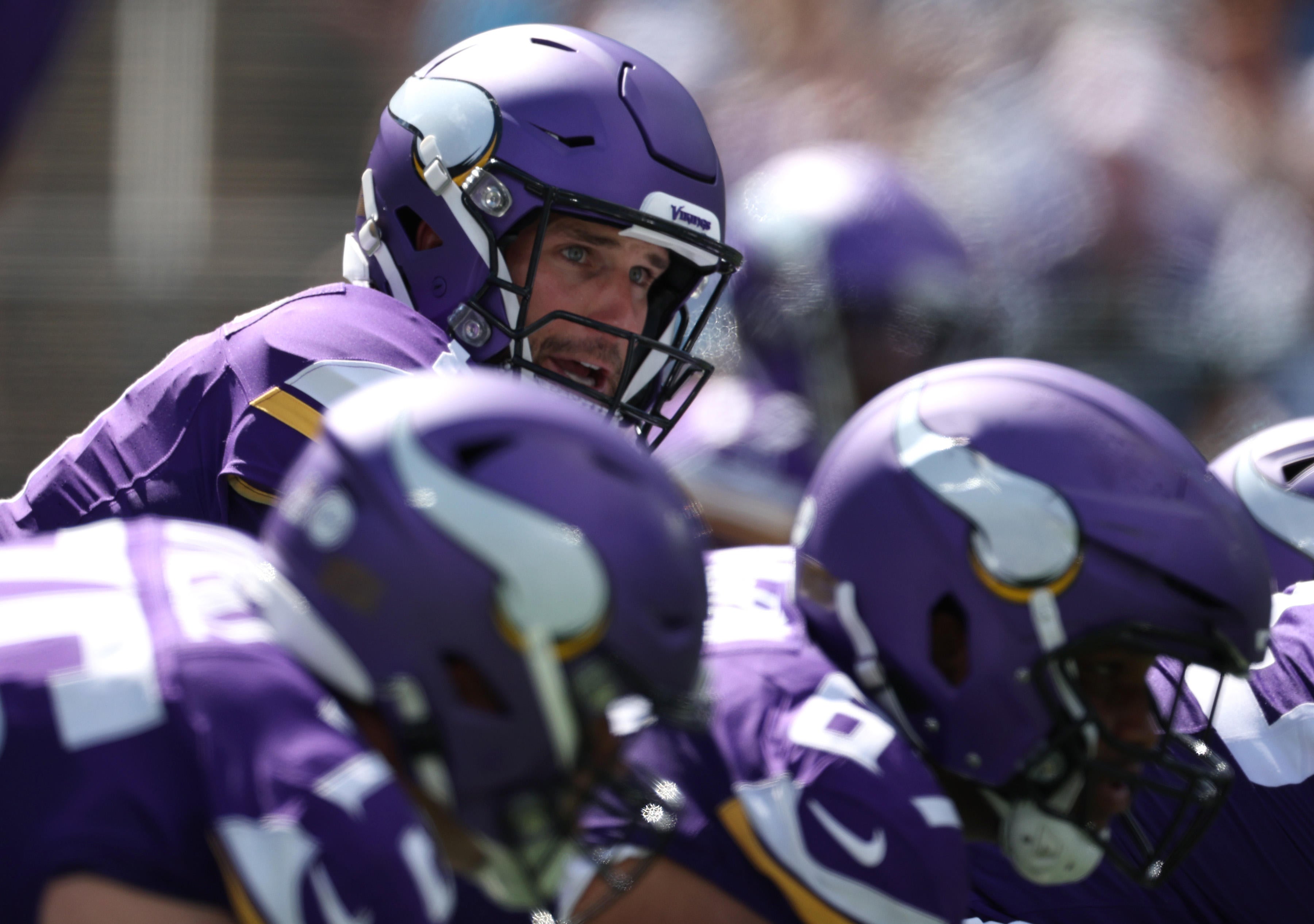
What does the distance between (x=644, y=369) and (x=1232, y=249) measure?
400 centimetres

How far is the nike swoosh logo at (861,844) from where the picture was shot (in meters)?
1.69

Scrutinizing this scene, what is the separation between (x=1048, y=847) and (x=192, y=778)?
0.98m

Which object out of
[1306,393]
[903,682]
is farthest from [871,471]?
[1306,393]

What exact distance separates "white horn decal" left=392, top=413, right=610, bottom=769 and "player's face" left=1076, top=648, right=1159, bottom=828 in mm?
703

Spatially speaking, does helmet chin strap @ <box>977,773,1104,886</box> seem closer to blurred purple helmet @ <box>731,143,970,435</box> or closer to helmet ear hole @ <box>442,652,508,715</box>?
helmet ear hole @ <box>442,652,508,715</box>

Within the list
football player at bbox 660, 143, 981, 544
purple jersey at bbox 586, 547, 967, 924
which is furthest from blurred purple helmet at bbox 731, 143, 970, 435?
purple jersey at bbox 586, 547, 967, 924

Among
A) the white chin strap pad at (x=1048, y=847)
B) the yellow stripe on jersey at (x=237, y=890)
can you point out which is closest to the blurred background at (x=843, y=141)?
the white chin strap pad at (x=1048, y=847)

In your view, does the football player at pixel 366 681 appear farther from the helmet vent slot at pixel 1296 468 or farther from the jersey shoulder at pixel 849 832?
the helmet vent slot at pixel 1296 468

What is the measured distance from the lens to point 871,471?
1.96 metres

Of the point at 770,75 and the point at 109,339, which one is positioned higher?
the point at 770,75

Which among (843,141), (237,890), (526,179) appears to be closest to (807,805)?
(237,890)

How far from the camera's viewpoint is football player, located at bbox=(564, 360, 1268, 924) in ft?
5.74

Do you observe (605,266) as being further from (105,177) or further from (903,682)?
(105,177)

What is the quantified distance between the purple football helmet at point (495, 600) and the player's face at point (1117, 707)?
0.61 meters
